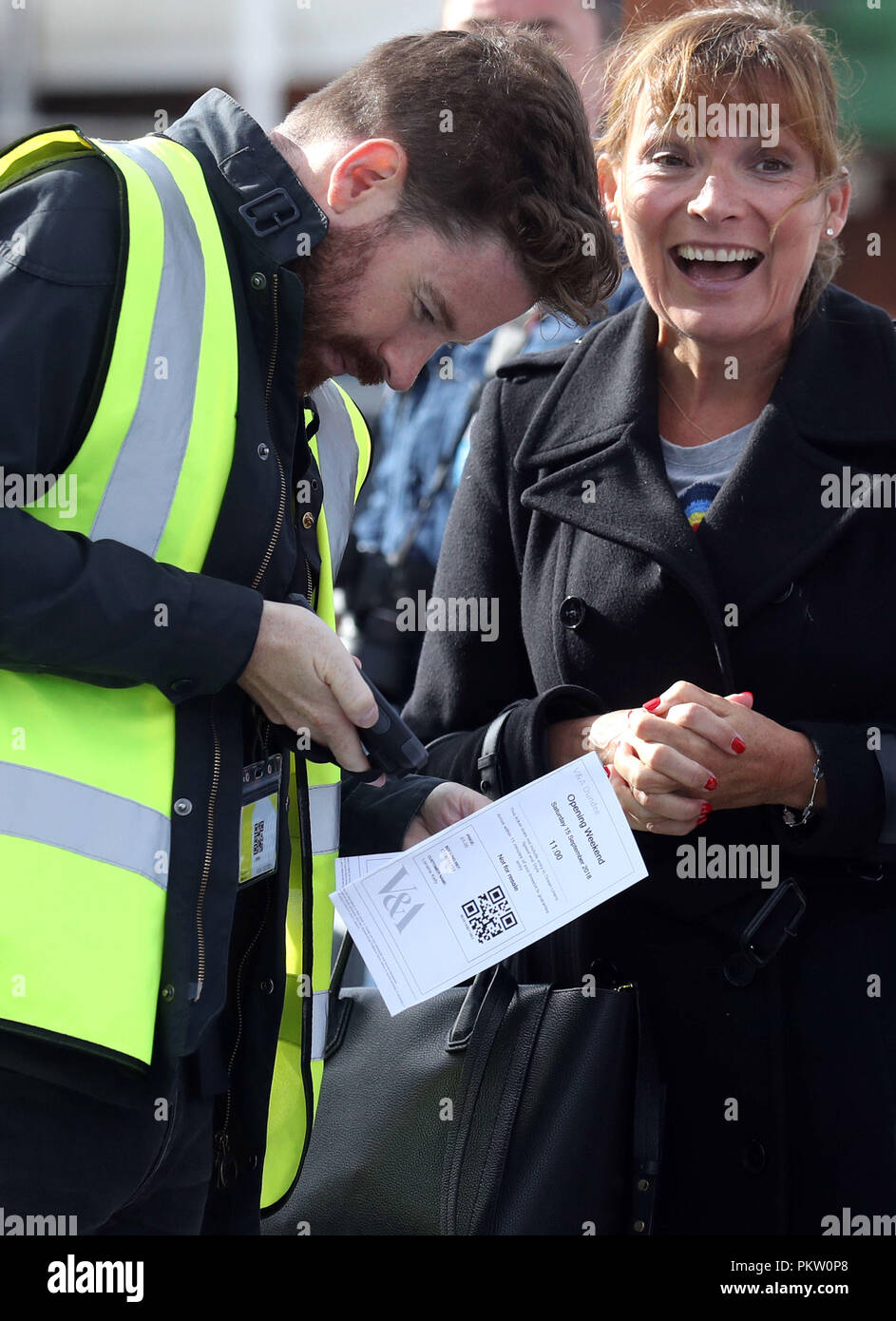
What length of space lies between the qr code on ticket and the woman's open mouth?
0.97 m

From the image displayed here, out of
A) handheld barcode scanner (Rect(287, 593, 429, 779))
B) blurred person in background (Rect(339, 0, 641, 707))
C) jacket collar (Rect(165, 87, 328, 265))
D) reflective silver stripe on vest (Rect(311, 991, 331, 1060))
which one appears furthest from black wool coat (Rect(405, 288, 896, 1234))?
blurred person in background (Rect(339, 0, 641, 707))

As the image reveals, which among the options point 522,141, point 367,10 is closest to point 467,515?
point 522,141

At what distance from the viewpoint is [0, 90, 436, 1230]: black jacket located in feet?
4.92

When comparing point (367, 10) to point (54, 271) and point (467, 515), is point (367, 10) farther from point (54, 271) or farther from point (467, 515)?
point (54, 271)

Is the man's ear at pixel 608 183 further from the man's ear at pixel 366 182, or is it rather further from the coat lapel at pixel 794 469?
the man's ear at pixel 366 182

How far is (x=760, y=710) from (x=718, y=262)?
0.67 metres

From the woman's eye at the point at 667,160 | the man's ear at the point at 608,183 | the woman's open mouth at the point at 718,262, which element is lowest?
the woman's open mouth at the point at 718,262

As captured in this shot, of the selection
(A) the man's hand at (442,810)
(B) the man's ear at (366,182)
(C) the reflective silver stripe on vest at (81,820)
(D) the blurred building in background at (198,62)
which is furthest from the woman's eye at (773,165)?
(D) the blurred building in background at (198,62)

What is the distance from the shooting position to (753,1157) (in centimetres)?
209

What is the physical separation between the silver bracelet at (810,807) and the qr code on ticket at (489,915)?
17.5 inches

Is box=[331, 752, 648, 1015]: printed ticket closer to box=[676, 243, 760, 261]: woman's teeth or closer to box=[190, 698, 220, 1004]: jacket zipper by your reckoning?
box=[190, 698, 220, 1004]: jacket zipper

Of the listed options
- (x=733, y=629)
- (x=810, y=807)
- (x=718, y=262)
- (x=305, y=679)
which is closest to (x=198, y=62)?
(x=718, y=262)

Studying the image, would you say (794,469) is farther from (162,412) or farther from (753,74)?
(162,412)

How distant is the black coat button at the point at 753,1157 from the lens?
2.08 m
